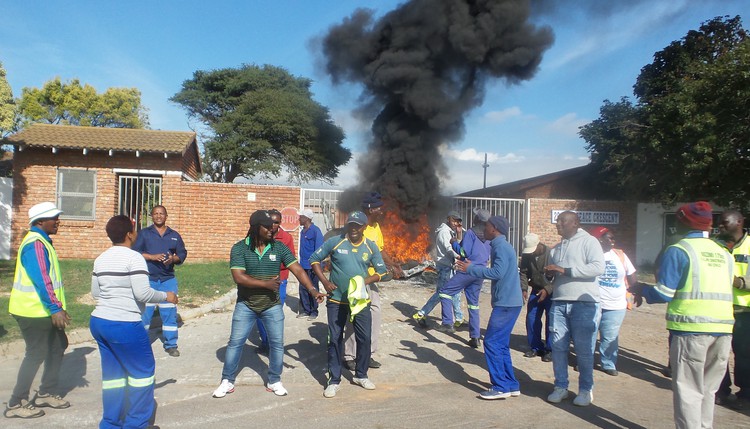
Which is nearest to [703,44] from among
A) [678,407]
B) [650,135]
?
[650,135]

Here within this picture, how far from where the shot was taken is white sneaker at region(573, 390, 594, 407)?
4699mm

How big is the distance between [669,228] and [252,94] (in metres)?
23.2

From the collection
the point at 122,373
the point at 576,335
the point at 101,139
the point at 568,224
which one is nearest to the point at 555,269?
the point at 568,224

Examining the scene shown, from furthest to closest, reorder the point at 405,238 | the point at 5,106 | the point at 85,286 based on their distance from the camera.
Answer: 1. the point at 405,238
2. the point at 5,106
3. the point at 85,286

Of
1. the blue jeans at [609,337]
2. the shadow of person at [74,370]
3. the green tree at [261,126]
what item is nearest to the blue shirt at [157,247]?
the shadow of person at [74,370]

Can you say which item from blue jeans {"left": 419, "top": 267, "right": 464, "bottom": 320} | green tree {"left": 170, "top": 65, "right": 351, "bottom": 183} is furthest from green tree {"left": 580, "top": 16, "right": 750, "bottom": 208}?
green tree {"left": 170, "top": 65, "right": 351, "bottom": 183}

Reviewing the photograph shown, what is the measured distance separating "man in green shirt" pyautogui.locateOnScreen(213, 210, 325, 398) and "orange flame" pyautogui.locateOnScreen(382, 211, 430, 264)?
9.85 m

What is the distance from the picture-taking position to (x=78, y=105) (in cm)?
3338

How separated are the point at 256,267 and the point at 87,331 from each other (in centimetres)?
342

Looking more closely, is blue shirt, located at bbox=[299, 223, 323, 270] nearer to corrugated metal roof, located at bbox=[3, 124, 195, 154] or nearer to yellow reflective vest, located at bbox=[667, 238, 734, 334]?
yellow reflective vest, located at bbox=[667, 238, 734, 334]

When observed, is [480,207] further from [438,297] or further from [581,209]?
[438,297]

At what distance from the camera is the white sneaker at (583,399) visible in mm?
4699

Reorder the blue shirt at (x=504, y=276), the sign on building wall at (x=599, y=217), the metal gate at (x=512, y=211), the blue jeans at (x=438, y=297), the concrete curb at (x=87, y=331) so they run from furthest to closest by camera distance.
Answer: the sign on building wall at (x=599, y=217), the metal gate at (x=512, y=211), the blue jeans at (x=438, y=297), the concrete curb at (x=87, y=331), the blue shirt at (x=504, y=276)

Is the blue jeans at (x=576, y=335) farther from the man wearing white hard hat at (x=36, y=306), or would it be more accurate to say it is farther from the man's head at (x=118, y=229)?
the man wearing white hard hat at (x=36, y=306)
